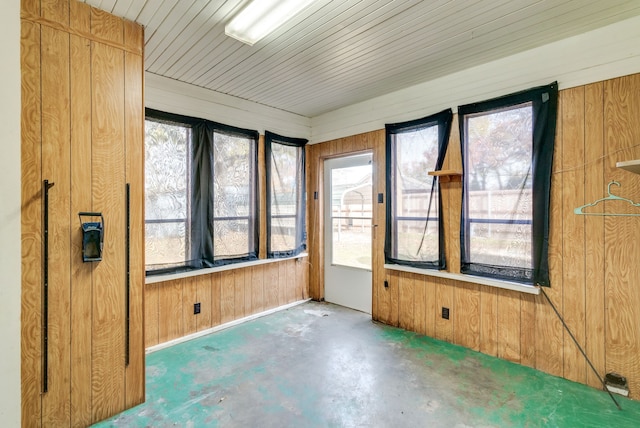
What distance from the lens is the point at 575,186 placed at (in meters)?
2.48

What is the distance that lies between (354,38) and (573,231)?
8.01 ft

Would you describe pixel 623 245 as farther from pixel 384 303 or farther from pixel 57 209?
pixel 57 209

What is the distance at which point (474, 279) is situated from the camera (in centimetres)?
297

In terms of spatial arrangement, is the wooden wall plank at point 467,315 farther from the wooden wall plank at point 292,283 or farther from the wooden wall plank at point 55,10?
the wooden wall plank at point 55,10

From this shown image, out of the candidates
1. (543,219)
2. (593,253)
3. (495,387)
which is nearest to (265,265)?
(495,387)

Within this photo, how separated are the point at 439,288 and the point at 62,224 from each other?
337 cm

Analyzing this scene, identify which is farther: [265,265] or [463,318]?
[265,265]

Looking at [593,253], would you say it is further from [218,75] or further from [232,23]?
[218,75]

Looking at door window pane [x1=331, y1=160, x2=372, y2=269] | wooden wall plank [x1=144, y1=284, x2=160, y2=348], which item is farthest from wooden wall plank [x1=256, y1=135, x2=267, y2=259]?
wooden wall plank [x1=144, y1=284, x2=160, y2=348]

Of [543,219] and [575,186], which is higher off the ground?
[575,186]

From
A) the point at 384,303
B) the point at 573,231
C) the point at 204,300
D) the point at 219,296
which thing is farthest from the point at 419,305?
the point at 204,300

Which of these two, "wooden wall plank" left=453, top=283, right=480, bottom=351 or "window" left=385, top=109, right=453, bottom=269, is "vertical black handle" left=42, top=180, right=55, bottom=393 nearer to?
"window" left=385, top=109, right=453, bottom=269

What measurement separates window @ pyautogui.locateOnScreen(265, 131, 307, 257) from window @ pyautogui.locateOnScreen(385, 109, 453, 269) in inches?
54.3

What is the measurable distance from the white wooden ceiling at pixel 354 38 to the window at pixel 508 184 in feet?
1.73
